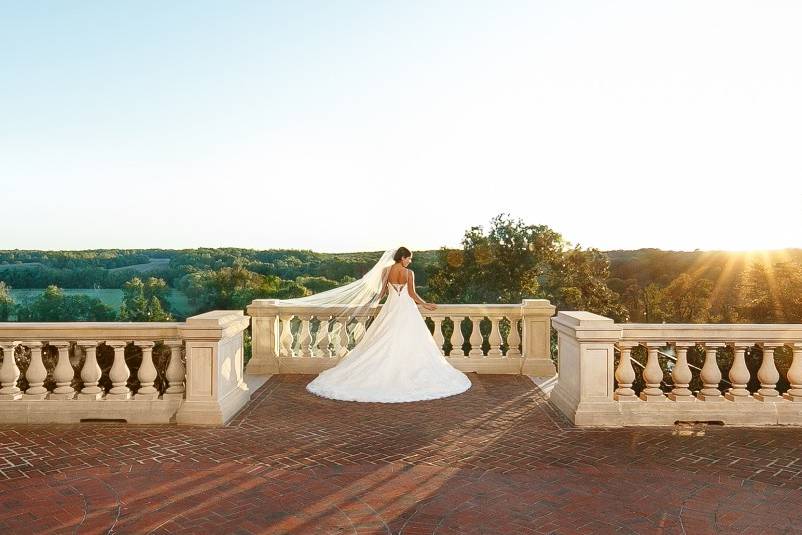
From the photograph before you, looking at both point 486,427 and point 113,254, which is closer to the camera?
point 486,427

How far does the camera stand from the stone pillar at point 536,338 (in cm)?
997

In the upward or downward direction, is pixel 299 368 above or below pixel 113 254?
below

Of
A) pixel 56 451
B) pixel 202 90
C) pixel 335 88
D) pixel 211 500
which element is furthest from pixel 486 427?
pixel 202 90

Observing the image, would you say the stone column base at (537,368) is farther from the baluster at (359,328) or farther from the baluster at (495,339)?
the baluster at (359,328)

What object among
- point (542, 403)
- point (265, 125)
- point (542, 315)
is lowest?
point (542, 403)

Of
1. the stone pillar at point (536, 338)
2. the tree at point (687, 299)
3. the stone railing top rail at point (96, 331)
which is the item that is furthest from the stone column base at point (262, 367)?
the tree at point (687, 299)

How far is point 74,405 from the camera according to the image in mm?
6812

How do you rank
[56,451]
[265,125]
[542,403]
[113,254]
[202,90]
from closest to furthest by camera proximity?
[56,451] < [542,403] < [202,90] < [265,125] < [113,254]

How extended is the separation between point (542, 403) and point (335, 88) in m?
9.40

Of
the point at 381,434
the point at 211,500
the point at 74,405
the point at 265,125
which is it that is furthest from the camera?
the point at 265,125

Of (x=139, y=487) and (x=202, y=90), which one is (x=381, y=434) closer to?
(x=139, y=487)

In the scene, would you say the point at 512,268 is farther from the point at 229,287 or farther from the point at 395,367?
the point at 395,367

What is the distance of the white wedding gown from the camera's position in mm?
8172

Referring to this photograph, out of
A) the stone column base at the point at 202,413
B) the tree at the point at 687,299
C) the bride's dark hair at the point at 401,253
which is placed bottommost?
the tree at the point at 687,299
